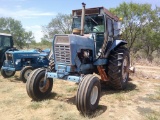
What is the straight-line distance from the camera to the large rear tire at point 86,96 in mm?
4848

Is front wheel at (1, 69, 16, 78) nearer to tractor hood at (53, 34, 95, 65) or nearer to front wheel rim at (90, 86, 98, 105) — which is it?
tractor hood at (53, 34, 95, 65)

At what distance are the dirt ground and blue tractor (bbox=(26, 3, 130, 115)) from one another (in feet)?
1.09

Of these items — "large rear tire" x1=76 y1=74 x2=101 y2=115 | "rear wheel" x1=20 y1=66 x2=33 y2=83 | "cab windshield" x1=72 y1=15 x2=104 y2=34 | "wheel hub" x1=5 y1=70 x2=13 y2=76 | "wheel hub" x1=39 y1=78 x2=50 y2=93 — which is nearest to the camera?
"large rear tire" x1=76 y1=74 x2=101 y2=115

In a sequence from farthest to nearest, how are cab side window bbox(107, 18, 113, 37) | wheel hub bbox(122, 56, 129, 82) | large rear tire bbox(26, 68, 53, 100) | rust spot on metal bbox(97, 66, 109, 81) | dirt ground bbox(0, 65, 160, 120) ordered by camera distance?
1. wheel hub bbox(122, 56, 129, 82)
2. cab side window bbox(107, 18, 113, 37)
3. rust spot on metal bbox(97, 66, 109, 81)
4. large rear tire bbox(26, 68, 53, 100)
5. dirt ground bbox(0, 65, 160, 120)

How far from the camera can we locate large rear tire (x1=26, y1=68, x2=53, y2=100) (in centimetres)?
595

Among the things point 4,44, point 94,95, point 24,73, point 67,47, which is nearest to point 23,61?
point 24,73

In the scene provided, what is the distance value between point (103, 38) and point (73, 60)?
1751 millimetres

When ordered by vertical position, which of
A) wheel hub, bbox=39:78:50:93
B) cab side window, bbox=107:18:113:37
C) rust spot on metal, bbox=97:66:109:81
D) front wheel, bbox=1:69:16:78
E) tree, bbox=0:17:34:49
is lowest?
front wheel, bbox=1:69:16:78

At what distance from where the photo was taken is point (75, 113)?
5.10m

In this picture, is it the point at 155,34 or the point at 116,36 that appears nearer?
the point at 116,36

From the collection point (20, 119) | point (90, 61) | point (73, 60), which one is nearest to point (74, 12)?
point (90, 61)

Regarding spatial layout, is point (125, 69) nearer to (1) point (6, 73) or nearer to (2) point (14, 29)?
(1) point (6, 73)

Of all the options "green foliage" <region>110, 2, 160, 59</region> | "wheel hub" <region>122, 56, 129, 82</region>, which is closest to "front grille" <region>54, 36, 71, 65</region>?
"wheel hub" <region>122, 56, 129, 82</region>

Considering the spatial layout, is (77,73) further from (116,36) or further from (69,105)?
(116,36)
